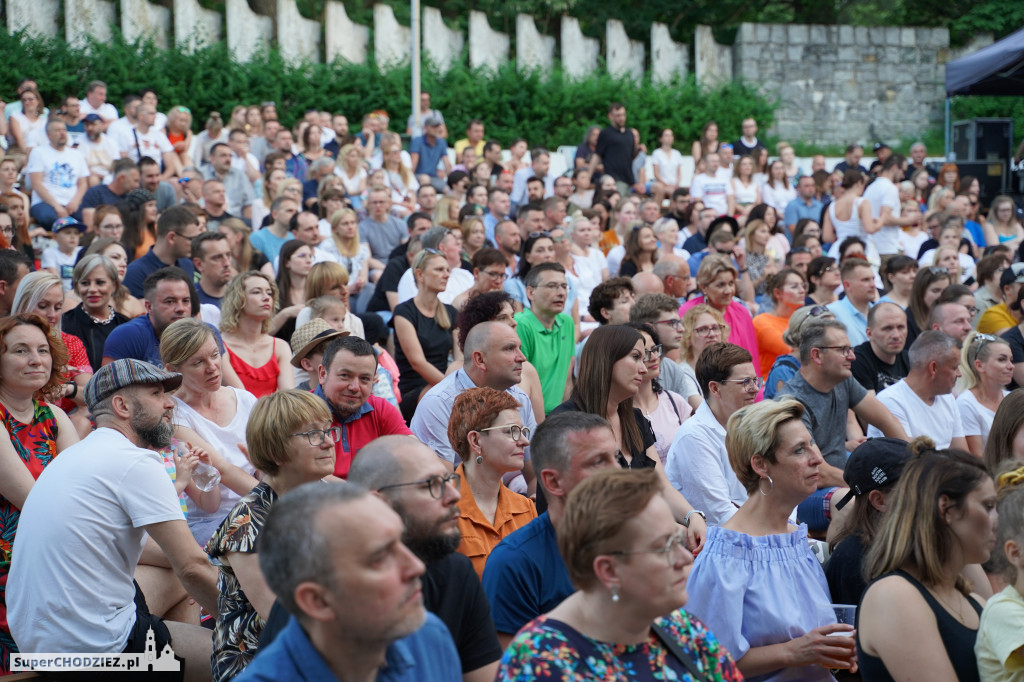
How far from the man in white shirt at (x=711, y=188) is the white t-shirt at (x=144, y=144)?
6.85 m

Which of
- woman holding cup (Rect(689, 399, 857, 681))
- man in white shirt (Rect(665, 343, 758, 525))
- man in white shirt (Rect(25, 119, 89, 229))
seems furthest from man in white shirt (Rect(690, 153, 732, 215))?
woman holding cup (Rect(689, 399, 857, 681))

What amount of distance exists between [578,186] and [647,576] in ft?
40.4

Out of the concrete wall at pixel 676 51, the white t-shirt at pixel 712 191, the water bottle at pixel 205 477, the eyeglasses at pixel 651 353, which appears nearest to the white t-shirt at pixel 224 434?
the water bottle at pixel 205 477

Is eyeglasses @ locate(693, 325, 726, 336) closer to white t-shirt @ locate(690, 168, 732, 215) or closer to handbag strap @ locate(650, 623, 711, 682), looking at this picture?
handbag strap @ locate(650, 623, 711, 682)

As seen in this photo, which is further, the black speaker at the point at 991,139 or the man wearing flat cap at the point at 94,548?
the black speaker at the point at 991,139

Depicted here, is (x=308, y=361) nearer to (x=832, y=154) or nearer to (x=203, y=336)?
(x=203, y=336)

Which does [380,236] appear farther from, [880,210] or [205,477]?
[205,477]

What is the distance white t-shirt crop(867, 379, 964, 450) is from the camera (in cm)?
612

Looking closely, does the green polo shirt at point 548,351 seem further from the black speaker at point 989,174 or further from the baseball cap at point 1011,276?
the black speaker at point 989,174

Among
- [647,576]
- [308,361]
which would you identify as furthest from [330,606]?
[308,361]

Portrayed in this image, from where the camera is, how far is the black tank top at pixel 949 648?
3.10 metres

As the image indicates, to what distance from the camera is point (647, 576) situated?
2.51 m

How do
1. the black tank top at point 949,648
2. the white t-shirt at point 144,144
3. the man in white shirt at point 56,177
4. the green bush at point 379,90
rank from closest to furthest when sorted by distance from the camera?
1. the black tank top at point 949,648
2. the man in white shirt at point 56,177
3. the white t-shirt at point 144,144
4. the green bush at point 379,90

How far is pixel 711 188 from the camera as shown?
14.9m
